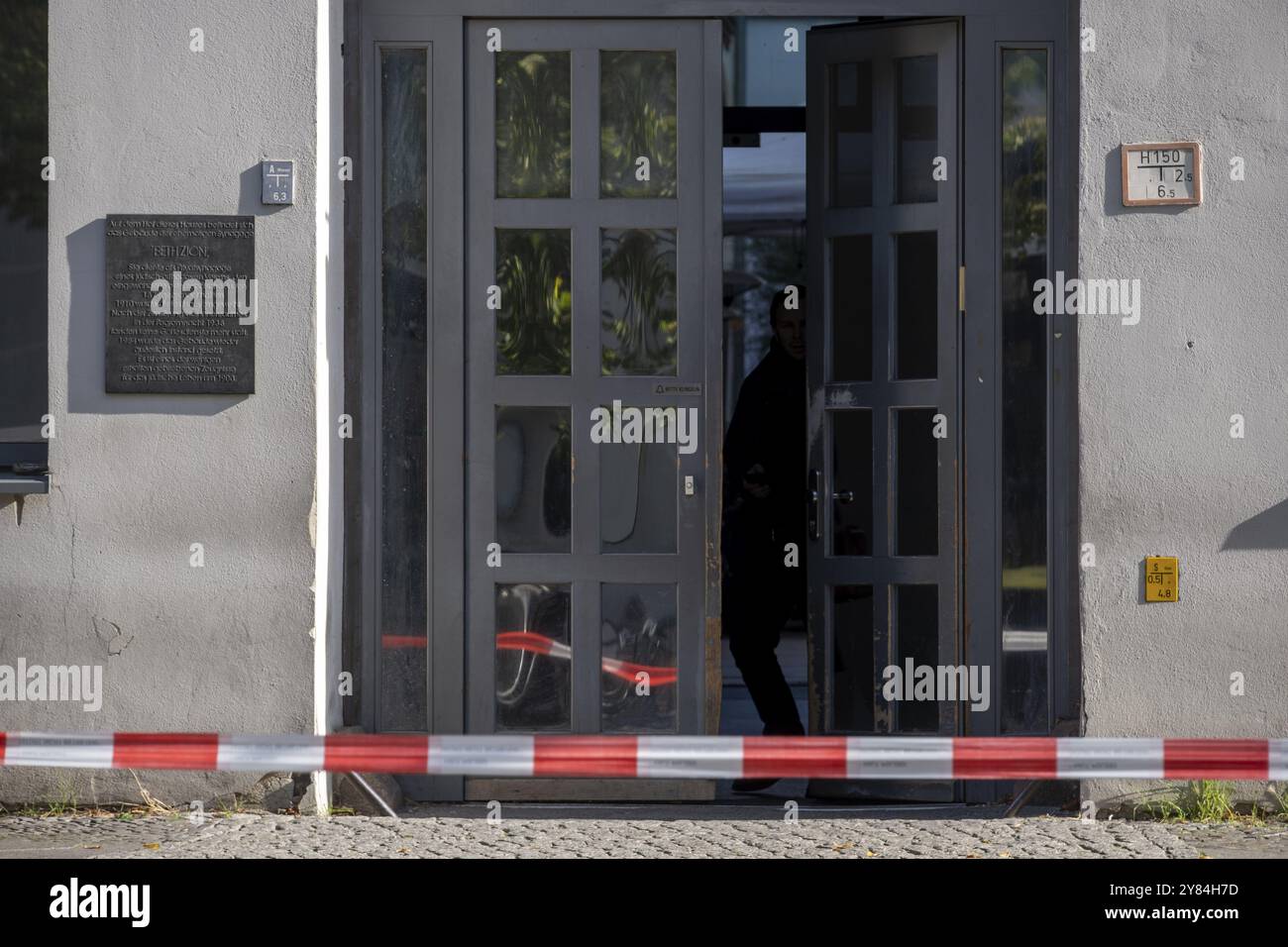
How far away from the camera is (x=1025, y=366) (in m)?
6.35

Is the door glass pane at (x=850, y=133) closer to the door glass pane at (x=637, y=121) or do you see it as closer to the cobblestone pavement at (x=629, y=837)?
the door glass pane at (x=637, y=121)

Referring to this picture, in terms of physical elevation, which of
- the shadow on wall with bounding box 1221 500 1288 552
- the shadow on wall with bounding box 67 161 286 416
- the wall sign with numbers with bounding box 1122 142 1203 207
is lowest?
the shadow on wall with bounding box 1221 500 1288 552

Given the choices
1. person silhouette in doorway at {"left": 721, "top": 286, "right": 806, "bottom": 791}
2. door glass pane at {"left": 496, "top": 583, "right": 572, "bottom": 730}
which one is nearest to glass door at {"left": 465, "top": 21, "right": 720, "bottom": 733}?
door glass pane at {"left": 496, "top": 583, "right": 572, "bottom": 730}

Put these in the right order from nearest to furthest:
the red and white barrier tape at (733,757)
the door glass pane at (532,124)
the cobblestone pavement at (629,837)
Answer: the red and white barrier tape at (733,757), the cobblestone pavement at (629,837), the door glass pane at (532,124)

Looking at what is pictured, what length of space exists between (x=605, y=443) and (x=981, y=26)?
2166 mm

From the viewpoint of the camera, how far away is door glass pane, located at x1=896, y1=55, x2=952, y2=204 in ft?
21.1

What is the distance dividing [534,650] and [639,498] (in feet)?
2.37

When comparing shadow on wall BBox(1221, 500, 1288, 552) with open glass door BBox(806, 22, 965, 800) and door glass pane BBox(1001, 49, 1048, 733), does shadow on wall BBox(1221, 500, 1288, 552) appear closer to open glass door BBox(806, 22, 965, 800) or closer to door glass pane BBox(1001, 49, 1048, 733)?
door glass pane BBox(1001, 49, 1048, 733)

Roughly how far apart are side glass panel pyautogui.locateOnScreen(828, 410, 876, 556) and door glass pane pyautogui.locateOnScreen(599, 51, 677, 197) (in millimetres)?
1173

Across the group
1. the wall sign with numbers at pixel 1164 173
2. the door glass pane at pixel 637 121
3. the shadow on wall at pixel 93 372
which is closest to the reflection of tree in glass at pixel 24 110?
the shadow on wall at pixel 93 372

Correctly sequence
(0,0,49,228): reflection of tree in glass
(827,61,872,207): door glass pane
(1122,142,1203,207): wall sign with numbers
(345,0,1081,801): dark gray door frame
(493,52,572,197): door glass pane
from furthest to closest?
(827,61,872,207): door glass pane
(493,52,572,197): door glass pane
(345,0,1081,801): dark gray door frame
(0,0,49,228): reflection of tree in glass
(1122,142,1203,207): wall sign with numbers

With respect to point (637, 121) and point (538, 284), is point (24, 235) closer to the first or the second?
point (538, 284)

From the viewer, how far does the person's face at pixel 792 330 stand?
24.1 feet
